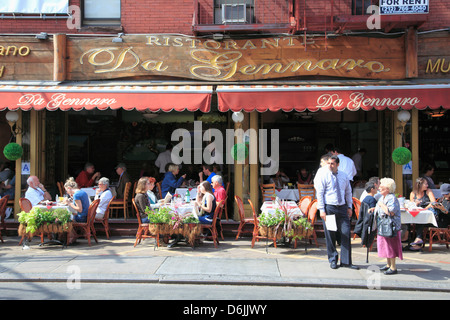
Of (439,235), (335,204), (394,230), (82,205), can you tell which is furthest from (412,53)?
(82,205)

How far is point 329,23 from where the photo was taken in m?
10.2

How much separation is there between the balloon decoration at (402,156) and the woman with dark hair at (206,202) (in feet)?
13.2

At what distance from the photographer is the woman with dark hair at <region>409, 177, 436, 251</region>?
882cm

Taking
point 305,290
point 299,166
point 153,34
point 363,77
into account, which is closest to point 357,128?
point 299,166

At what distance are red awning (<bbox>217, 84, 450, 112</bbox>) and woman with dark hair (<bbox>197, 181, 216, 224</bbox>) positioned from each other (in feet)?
5.82

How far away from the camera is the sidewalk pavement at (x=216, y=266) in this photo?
6.57 meters

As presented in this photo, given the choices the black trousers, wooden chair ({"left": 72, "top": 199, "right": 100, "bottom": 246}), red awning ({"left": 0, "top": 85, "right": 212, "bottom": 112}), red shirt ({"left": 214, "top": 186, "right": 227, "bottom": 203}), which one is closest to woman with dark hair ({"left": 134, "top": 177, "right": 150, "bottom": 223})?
wooden chair ({"left": 72, "top": 199, "right": 100, "bottom": 246})

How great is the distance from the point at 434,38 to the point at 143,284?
8305mm

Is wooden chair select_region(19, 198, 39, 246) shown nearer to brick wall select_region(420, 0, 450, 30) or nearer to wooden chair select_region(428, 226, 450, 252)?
wooden chair select_region(428, 226, 450, 252)

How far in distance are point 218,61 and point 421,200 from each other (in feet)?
17.3

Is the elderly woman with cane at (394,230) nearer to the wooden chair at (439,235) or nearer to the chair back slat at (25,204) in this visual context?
the wooden chair at (439,235)

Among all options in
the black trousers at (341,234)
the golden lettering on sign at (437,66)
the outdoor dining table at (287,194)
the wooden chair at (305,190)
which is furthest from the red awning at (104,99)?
the golden lettering on sign at (437,66)

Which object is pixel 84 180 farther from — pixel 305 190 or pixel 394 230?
pixel 394 230

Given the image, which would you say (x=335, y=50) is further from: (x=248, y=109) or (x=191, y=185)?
(x=191, y=185)
